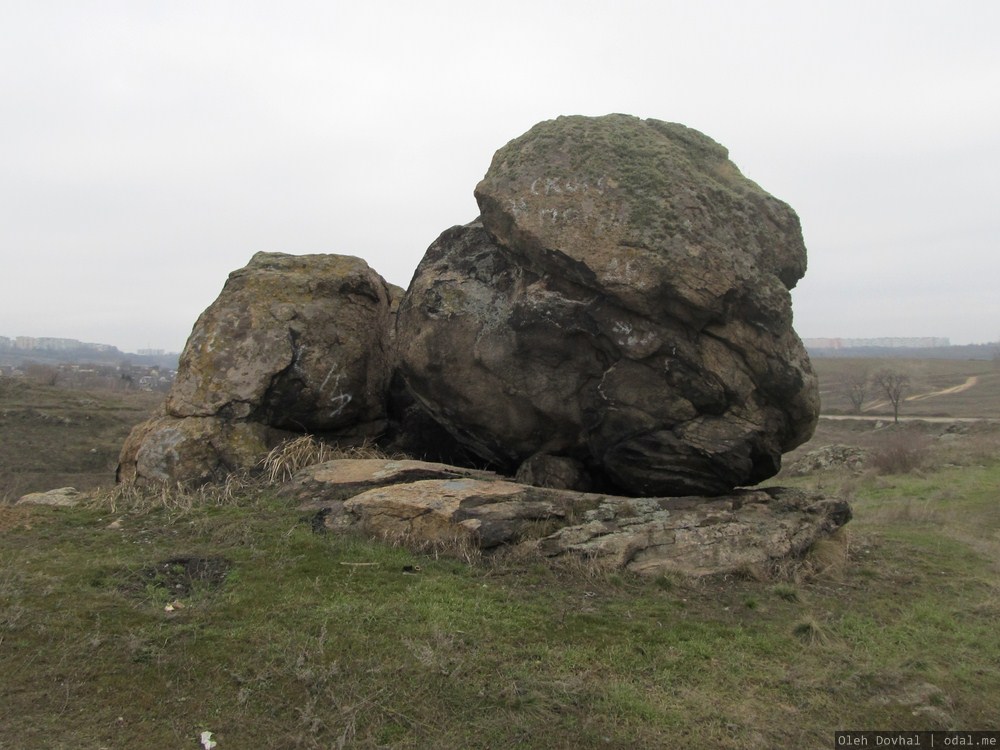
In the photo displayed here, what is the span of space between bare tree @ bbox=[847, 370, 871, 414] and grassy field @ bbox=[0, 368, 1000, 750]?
169ft

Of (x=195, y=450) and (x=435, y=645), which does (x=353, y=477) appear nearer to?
(x=195, y=450)

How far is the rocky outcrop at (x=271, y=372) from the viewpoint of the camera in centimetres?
941

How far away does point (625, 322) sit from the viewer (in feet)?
26.2

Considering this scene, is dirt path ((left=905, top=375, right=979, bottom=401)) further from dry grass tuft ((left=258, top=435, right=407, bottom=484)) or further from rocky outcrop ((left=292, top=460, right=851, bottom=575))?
dry grass tuft ((left=258, top=435, right=407, bottom=484))

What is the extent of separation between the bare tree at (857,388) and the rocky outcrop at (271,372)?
4998cm

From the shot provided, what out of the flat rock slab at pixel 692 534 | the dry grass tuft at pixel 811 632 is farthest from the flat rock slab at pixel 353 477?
the dry grass tuft at pixel 811 632

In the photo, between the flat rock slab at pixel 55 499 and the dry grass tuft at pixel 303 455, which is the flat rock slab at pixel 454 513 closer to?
the dry grass tuft at pixel 303 455

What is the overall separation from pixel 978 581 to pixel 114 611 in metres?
8.34

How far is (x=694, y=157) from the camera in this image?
944 centimetres

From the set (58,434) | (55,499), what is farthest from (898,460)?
(58,434)

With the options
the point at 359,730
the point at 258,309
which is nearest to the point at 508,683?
the point at 359,730

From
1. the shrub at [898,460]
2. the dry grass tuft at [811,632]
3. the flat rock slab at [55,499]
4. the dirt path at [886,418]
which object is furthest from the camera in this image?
the dirt path at [886,418]

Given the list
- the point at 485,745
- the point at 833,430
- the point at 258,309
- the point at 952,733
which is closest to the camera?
the point at 485,745

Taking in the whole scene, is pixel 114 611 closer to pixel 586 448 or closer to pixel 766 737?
pixel 766 737
